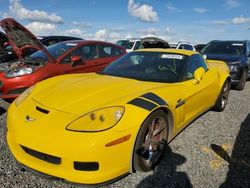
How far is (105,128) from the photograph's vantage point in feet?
7.93

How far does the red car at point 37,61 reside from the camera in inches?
201

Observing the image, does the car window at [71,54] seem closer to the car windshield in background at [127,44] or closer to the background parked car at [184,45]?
the car windshield in background at [127,44]

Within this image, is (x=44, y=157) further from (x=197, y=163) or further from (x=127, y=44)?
(x=127, y=44)

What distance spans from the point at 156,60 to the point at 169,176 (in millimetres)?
1870

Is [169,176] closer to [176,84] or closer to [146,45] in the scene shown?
[176,84]

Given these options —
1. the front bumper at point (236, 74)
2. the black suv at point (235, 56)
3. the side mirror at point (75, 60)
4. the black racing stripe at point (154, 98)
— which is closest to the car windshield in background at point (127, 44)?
the black suv at point (235, 56)

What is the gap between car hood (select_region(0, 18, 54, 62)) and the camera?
5207 mm

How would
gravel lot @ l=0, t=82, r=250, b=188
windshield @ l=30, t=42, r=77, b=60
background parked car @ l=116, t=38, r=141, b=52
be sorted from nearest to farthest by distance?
1. gravel lot @ l=0, t=82, r=250, b=188
2. windshield @ l=30, t=42, r=77, b=60
3. background parked car @ l=116, t=38, r=141, b=52

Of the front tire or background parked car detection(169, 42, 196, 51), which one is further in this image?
background parked car detection(169, 42, 196, 51)

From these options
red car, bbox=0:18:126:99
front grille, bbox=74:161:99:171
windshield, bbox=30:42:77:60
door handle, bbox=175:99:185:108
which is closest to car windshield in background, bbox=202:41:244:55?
red car, bbox=0:18:126:99

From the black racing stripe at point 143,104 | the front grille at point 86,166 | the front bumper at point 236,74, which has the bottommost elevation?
the front grille at point 86,166

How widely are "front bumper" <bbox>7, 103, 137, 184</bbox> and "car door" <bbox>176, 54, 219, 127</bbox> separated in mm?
1212

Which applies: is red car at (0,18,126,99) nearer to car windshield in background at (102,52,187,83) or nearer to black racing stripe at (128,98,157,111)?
car windshield in background at (102,52,187,83)

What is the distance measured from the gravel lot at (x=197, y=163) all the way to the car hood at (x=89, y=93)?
795mm
